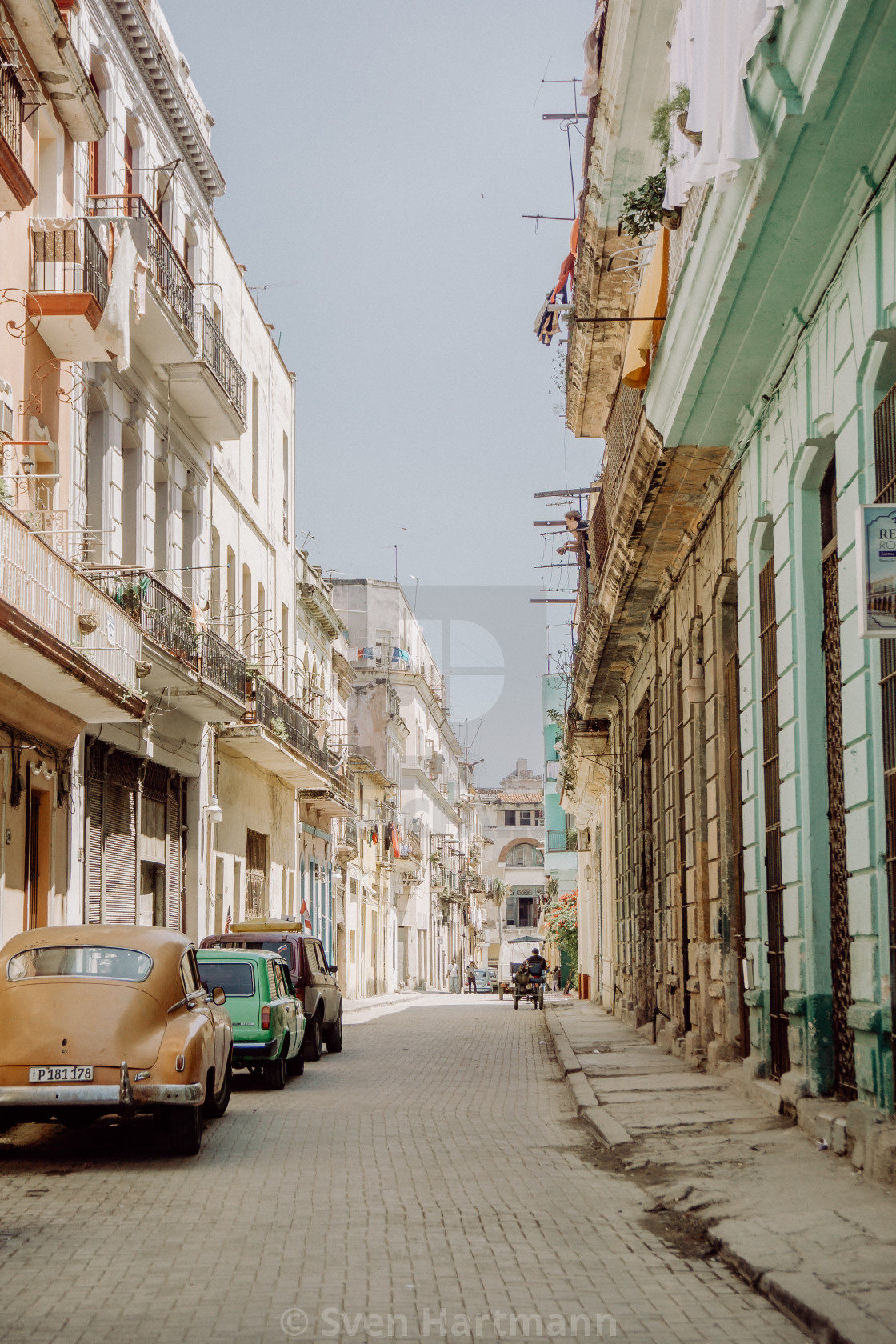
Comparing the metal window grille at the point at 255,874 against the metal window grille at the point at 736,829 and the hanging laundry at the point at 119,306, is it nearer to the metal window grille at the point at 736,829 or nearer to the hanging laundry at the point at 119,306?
the hanging laundry at the point at 119,306

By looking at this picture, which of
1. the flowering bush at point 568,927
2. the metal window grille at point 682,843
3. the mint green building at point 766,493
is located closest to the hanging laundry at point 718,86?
the mint green building at point 766,493

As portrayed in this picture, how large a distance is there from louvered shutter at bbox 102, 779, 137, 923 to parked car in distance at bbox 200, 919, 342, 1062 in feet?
5.23

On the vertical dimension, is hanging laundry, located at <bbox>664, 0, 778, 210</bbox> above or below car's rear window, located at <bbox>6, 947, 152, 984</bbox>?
above

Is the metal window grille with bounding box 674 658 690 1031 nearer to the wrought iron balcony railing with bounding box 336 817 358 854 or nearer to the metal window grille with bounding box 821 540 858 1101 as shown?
the metal window grille with bounding box 821 540 858 1101

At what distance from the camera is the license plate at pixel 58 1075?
1030 centimetres

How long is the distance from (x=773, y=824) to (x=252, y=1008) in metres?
5.99

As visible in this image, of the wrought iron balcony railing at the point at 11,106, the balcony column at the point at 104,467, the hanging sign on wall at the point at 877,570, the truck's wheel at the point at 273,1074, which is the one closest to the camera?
the hanging sign on wall at the point at 877,570

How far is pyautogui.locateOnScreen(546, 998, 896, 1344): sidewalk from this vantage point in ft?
20.2

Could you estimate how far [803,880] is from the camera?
11367 mm

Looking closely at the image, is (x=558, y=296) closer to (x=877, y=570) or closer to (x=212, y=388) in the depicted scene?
(x=212, y=388)

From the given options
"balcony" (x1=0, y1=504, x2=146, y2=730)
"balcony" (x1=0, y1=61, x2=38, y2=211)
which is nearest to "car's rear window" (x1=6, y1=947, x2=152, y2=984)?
"balcony" (x1=0, y1=504, x2=146, y2=730)

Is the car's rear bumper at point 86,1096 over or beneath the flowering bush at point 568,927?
over

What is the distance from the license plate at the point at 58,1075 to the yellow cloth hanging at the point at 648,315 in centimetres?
813

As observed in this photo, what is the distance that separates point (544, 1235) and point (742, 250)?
635 centimetres
